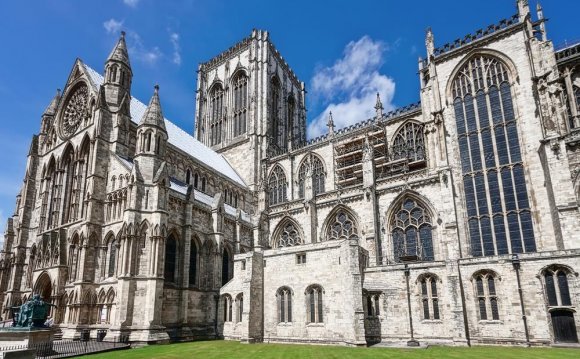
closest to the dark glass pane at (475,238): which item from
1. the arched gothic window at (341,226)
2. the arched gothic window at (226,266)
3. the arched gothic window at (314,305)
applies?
the arched gothic window at (341,226)

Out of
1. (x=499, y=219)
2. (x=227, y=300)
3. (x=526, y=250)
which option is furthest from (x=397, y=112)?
(x=227, y=300)

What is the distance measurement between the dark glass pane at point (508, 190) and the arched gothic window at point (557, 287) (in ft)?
21.5

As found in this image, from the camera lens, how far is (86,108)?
3503 centimetres

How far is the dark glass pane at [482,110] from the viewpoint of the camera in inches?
1248

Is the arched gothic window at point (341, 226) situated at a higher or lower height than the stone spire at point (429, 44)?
lower

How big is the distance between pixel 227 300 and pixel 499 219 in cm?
2189

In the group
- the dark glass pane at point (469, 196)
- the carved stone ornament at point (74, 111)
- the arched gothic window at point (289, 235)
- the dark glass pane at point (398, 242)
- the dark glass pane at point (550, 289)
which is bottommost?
the dark glass pane at point (550, 289)

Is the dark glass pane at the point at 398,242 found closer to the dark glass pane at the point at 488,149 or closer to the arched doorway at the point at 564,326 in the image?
the dark glass pane at the point at 488,149

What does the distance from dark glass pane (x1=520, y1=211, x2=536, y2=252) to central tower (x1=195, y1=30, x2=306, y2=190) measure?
96.6 ft

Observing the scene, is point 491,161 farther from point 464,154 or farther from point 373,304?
point 373,304

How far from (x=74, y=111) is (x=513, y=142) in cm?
3921

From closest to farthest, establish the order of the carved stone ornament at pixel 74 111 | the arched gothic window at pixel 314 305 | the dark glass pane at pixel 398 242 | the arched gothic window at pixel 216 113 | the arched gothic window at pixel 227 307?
the arched gothic window at pixel 314 305 < the arched gothic window at pixel 227 307 < the dark glass pane at pixel 398 242 < the carved stone ornament at pixel 74 111 < the arched gothic window at pixel 216 113

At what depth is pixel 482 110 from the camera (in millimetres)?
32094

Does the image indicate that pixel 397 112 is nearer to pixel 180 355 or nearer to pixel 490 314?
pixel 490 314
